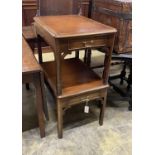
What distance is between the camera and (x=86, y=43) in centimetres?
129

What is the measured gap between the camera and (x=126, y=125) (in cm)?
179

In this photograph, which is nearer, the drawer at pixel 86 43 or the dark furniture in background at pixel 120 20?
the drawer at pixel 86 43

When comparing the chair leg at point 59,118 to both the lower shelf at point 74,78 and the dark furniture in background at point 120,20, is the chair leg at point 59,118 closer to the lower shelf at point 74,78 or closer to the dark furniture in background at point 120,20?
the lower shelf at point 74,78

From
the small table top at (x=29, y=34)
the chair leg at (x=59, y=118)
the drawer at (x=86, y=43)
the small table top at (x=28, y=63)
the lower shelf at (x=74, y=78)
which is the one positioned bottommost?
the chair leg at (x=59, y=118)

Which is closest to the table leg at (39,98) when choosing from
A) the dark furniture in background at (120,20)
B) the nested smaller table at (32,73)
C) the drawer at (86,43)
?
the nested smaller table at (32,73)

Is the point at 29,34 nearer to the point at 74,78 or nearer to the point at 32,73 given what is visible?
the point at 74,78

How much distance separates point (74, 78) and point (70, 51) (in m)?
0.39

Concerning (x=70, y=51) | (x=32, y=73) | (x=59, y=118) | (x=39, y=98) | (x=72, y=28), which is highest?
(x=72, y=28)

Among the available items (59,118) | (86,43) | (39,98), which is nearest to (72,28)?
(86,43)

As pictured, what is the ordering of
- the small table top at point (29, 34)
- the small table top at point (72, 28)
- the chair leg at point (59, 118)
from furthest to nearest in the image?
the small table top at point (29, 34), the chair leg at point (59, 118), the small table top at point (72, 28)

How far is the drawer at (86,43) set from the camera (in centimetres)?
124

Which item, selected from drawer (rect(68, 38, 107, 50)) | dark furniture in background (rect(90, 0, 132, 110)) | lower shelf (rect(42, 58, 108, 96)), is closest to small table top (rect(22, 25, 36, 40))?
lower shelf (rect(42, 58, 108, 96))
